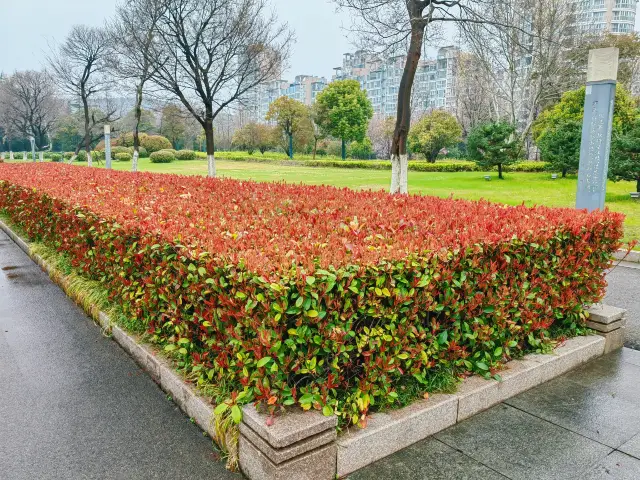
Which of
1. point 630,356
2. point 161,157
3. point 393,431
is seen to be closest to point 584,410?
point 630,356

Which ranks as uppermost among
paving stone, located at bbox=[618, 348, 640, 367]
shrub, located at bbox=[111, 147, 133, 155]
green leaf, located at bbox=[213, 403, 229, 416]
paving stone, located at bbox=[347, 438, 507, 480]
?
shrub, located at bbox=[111, 147, 133, 155]

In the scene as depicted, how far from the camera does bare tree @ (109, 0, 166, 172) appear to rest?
68.1 ft

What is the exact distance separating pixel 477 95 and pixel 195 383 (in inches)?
1766

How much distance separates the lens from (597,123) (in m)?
7.95

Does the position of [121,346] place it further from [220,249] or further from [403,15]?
[403,15]

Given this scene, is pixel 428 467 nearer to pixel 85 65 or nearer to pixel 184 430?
pixel 184 430

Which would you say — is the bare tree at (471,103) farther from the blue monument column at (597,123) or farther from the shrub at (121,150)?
the blue monument column at (597,123)

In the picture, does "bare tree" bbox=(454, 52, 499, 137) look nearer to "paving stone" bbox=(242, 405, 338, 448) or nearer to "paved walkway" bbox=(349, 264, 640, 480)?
"paved walkway" bbox=(349, 264, 640, 480)

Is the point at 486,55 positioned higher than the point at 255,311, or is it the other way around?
the point at 486,55

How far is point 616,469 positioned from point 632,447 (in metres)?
0.30

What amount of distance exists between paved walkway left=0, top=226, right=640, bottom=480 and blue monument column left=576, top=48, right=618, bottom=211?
4.74 metres

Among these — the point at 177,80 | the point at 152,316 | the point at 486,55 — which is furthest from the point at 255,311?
the point at 486,55

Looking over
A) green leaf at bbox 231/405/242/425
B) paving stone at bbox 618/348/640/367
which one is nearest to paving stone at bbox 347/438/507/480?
green leaf at bbox 231/405/242/425

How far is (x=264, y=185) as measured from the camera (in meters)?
6.98
